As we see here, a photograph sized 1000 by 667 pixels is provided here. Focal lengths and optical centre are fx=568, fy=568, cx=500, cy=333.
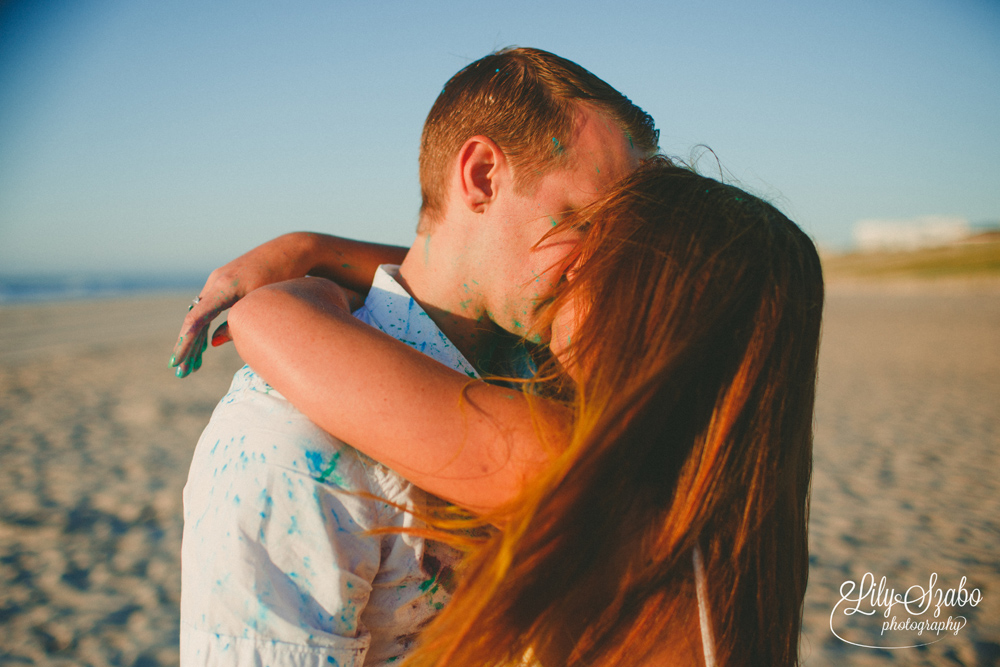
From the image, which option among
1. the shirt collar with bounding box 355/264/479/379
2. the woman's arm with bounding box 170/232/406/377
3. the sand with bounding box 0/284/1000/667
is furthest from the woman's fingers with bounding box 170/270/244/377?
the sand with bounding box 0/284/1000/667

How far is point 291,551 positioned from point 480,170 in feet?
3.75

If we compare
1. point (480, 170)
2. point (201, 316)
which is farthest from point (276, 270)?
point (480, 170)

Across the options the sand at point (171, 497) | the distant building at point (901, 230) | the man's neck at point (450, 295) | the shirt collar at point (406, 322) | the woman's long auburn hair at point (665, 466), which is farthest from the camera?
the distant building at point (901, 230)

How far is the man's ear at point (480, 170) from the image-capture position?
1.67m

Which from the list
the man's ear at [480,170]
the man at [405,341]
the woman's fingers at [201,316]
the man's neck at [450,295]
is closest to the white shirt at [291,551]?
the man at [405,341]

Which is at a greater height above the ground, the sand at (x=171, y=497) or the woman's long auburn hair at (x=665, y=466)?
the woman's long auburn hair at (x=665, y=466)

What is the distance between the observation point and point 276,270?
72.1 inches

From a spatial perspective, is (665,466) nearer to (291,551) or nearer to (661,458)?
(661,458)

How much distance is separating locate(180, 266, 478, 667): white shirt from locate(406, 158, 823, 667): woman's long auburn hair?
0.21 meters

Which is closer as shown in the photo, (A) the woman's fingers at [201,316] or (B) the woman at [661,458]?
(B) the woman at [661,458]

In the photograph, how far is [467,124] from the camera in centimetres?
182

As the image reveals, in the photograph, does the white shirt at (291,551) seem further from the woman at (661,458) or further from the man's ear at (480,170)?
the man's ear at (480,170)

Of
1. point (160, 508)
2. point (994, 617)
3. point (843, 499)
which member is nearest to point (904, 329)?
point (843, 499)

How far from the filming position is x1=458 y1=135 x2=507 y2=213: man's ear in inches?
65.9
